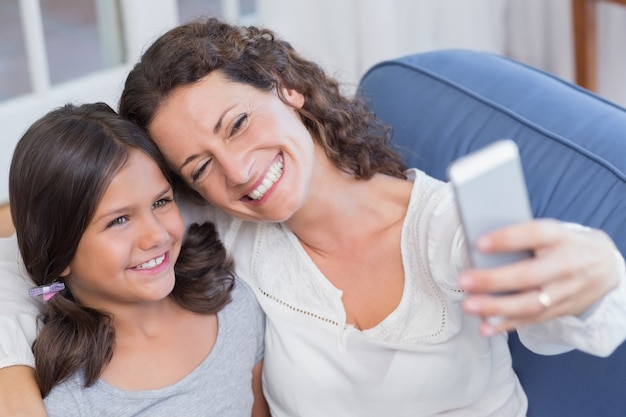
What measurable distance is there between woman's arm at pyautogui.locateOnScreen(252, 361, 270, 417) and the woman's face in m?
0.31

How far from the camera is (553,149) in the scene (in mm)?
1567

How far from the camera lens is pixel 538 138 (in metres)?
1.59

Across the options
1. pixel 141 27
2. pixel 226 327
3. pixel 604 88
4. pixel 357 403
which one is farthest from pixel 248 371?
pixel 604 88

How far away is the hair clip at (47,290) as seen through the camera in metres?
1.43

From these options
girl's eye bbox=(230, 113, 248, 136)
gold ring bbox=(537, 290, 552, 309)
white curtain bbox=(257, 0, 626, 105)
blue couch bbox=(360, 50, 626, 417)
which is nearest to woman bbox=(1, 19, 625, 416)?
girl's eye bbox=(230, 113, 248, 136)

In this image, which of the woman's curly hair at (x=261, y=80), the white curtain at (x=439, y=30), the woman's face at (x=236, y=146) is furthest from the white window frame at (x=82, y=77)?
the woman's face at (x=236, y=146)

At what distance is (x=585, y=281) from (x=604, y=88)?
221 cm

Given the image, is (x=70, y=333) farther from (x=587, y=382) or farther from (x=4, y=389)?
(x=587, y=382)

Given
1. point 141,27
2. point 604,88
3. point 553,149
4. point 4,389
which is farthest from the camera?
point 604,88

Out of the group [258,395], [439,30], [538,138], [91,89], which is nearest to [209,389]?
[258,395]

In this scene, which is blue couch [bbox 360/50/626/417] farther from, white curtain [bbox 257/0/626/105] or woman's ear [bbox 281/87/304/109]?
white curtain [bbox 257/0/626/105]

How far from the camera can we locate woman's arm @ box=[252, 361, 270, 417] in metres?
1.64

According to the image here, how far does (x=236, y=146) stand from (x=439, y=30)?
168cm

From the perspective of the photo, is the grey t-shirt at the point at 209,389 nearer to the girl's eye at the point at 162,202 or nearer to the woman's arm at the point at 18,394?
the woman's arm at the point at 18,394
